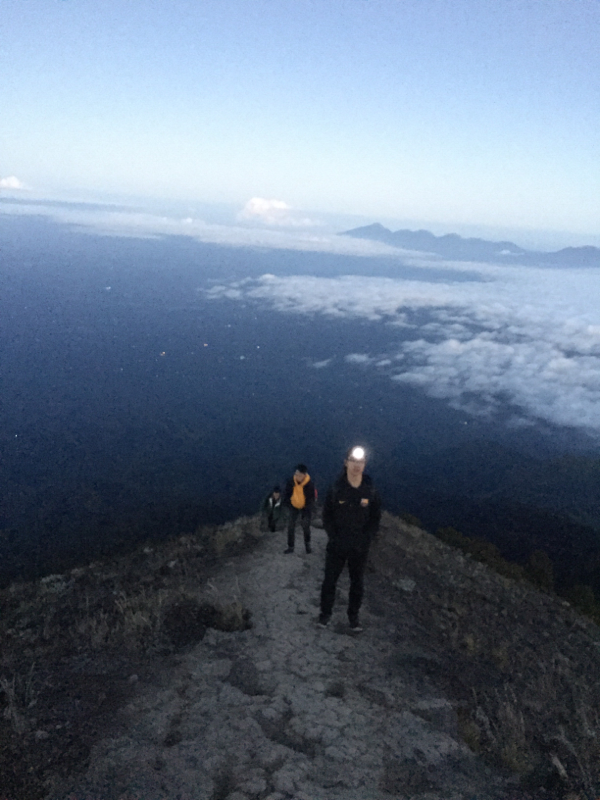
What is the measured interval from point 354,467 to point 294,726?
3.24m

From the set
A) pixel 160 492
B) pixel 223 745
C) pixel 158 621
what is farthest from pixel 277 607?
pixel 160 492

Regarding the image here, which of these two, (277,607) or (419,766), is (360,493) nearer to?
(419,766)

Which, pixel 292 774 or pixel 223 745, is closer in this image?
pixel 292 774

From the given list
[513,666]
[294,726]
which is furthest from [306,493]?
[294,726]

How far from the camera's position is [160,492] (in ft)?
422

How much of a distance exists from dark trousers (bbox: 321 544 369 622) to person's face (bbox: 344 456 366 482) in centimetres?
113

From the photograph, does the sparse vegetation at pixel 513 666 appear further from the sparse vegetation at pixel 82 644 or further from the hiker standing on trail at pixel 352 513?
the sparse vegetation at pixel 82 644

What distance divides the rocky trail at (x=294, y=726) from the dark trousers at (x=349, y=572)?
52 cm

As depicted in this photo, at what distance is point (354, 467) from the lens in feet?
21.3

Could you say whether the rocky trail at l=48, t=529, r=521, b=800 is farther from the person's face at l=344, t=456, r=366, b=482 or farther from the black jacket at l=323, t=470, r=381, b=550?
the person's face at l=344, t=456, r=366, b=482

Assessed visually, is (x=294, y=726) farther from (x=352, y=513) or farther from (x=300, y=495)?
(x=300, y=495)

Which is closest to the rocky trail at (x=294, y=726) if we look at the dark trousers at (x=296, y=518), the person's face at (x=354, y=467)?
the dark trousers at (x=296, y=518)

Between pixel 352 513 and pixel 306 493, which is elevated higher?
pixel 352 513

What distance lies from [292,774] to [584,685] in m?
5.72
